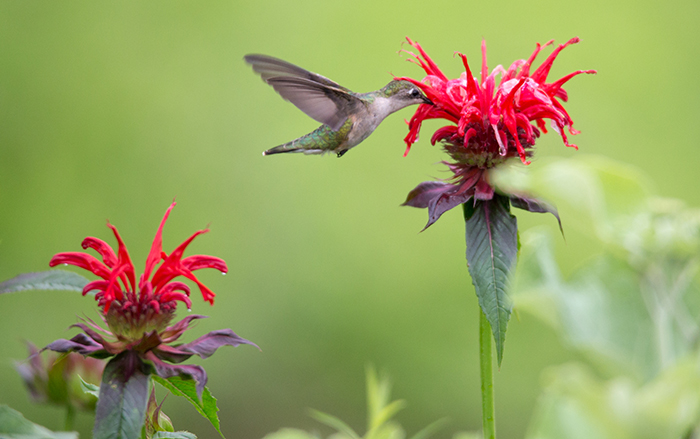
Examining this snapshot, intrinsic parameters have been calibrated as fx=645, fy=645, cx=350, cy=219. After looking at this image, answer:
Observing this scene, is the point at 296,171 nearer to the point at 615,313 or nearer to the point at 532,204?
the point at 532,204

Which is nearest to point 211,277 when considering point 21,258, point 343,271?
point 343,271

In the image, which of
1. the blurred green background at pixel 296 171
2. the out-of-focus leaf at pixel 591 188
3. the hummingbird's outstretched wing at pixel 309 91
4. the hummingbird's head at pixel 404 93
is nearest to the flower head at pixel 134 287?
the hummingbird's outstretched wing at pixel 309 91

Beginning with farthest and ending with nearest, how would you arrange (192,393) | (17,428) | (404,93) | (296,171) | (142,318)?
(296,171), (404,93), (142,318), (192,393), (17,428)

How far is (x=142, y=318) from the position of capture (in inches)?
36.6

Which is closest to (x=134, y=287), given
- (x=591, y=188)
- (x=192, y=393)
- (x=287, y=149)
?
(x=192, y=393)

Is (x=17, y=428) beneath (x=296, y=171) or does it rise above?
beneath

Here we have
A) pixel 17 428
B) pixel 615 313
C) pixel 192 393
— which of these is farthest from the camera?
pixel 192 393

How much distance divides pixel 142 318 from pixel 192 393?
0.17m

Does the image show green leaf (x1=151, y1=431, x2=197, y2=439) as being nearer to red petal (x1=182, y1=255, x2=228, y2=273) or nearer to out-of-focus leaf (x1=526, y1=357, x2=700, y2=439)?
red petal (x1=182, y1=255, x2=228, y2=273)

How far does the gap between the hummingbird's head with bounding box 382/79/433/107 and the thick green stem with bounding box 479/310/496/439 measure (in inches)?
17.4

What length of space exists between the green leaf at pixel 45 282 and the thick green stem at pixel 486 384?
51 centimetres

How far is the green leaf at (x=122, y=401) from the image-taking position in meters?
0.68

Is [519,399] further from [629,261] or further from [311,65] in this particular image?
[629,261]

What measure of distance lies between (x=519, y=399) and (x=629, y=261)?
2.80 meters
